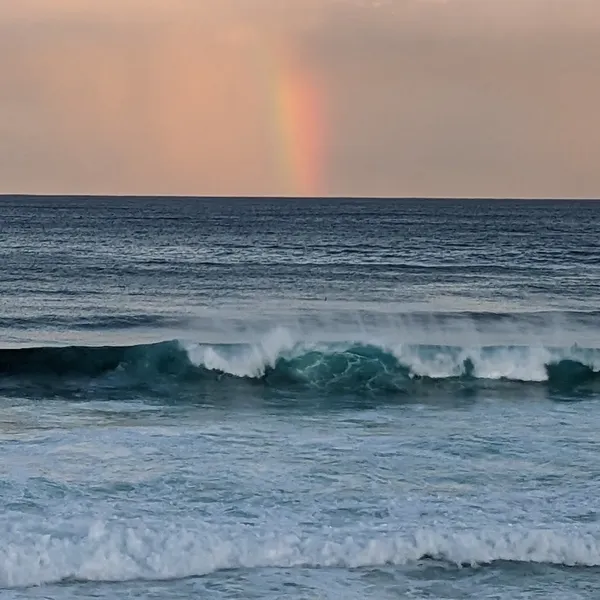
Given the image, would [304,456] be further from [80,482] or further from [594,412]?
[594,412]

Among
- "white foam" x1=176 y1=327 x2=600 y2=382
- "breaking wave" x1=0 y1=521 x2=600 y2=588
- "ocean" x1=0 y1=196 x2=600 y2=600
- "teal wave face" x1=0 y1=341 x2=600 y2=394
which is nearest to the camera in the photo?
"breaking wave" x1=0 y1=521 x2=600 y2=588

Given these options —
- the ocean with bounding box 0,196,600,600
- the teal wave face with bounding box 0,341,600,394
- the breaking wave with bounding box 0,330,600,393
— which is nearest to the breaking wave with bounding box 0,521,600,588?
the ocean with bounding box 0,196,600,600

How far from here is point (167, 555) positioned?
9680mm

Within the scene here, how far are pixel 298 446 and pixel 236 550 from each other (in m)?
4.33

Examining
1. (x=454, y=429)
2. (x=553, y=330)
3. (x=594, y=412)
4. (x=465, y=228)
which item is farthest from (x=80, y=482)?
(x=465, y=228)

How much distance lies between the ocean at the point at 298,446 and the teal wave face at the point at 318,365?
6 cm

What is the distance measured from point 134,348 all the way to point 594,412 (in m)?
10.4

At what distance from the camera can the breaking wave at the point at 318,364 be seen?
20.3 metres

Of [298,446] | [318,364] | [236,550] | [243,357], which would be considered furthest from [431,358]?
[236,550]

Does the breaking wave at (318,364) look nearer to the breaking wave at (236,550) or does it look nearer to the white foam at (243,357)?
the white foam at (243,357)

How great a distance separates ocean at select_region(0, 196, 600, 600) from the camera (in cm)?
955

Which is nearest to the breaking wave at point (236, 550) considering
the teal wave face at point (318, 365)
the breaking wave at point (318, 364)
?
the teal wave face at point (318, 365)

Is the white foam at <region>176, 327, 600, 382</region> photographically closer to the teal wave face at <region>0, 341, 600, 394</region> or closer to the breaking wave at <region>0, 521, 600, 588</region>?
the teal wave face at <region>0, 341, 600, 394</region>

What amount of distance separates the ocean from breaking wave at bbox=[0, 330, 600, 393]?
2.1 inches
